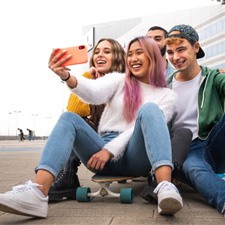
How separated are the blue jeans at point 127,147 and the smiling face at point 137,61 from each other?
1.83 ft

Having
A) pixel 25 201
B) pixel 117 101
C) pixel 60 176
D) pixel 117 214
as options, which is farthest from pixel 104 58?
pixel 25 201

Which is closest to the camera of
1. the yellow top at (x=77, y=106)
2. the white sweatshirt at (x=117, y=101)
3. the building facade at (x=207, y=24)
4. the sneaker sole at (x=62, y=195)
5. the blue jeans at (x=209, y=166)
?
the blue jeans at (x=209, y=166)

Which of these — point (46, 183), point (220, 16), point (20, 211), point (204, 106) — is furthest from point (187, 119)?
point (220, 16)

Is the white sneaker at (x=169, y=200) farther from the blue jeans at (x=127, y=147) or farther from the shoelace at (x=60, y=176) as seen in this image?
the shoelace at (x=60, y=176)

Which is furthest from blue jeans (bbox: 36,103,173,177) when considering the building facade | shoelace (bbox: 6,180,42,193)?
the building facade

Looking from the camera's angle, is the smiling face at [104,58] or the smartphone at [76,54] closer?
the smartphone at [76,54]

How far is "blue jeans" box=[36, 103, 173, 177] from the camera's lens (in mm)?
2551

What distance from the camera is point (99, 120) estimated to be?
346 cm

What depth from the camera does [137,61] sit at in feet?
10.4

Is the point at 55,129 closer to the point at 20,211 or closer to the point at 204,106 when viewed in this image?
the point at 20,211

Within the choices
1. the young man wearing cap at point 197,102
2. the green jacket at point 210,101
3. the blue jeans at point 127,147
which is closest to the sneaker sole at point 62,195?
the blue jeans at point 127,147

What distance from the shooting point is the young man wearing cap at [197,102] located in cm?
320

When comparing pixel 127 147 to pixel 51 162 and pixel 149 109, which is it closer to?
pixel 149 109

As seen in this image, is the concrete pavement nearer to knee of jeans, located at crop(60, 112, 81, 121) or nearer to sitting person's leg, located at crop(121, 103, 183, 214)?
sitting person's leg, located at crop(121, 103, 183, 214)
